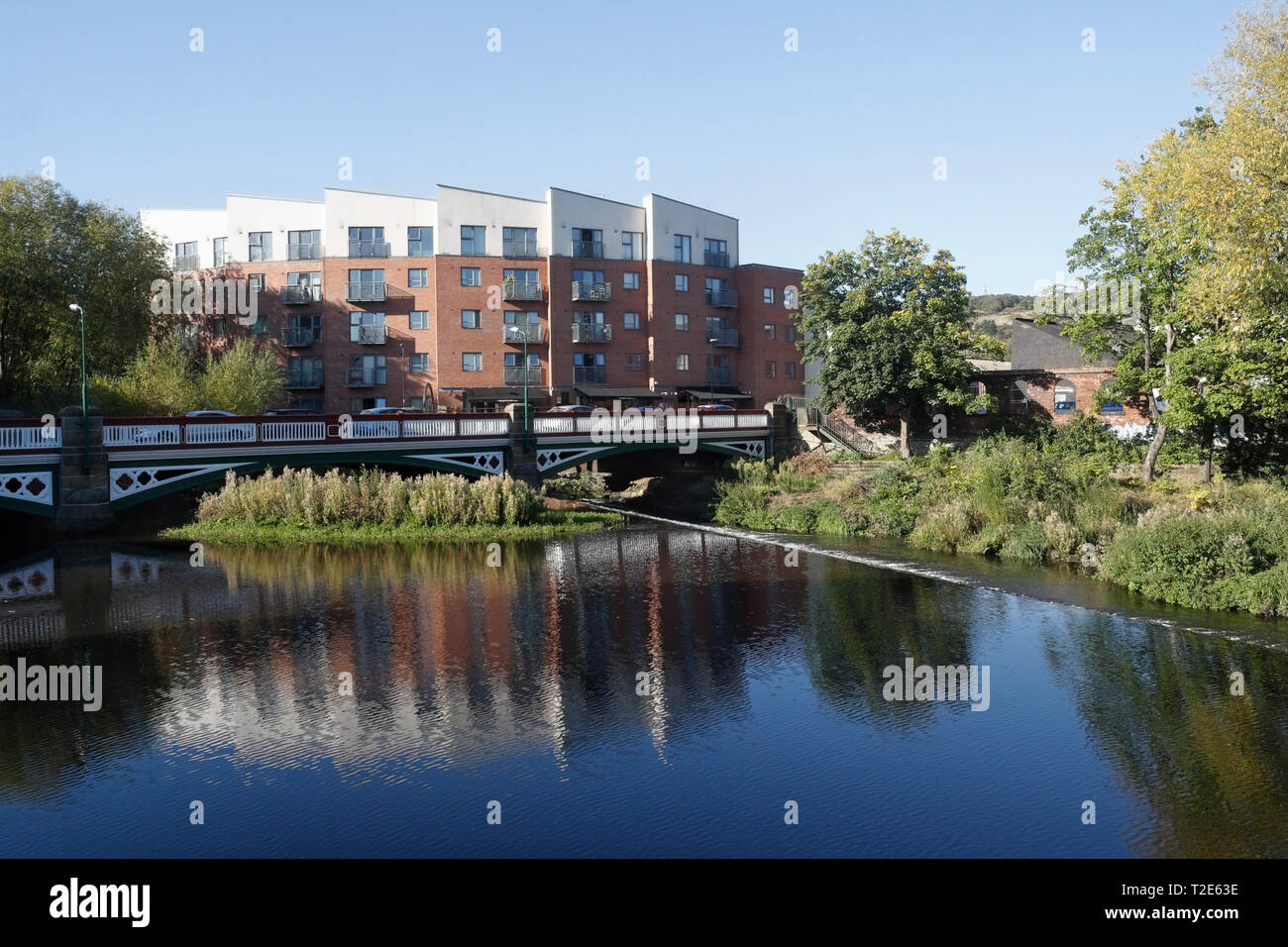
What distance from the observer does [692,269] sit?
6438cm

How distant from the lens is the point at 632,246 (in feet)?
206

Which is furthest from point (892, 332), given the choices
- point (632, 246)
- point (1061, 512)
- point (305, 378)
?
point (305, 378)

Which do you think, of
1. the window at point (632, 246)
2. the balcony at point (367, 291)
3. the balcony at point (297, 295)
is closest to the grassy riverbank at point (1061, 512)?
the window at point (632, 246)

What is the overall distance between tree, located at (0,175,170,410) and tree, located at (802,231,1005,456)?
32.7 metres

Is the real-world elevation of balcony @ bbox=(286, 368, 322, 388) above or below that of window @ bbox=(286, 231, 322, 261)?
below

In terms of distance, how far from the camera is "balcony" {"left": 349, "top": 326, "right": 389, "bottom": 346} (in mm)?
58875

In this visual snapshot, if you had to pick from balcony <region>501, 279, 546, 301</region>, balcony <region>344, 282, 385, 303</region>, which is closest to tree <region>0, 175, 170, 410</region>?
balcony <region>344, 282, 385, 303</region>

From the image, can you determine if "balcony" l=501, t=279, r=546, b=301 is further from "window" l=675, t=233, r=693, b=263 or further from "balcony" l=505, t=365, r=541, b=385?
"window" l=675, t=233, r=693, b=263

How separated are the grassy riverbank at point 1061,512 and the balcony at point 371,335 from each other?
1014 inches

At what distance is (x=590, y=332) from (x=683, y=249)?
8.57 m

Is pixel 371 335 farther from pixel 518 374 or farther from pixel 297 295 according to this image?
pixel 518 374

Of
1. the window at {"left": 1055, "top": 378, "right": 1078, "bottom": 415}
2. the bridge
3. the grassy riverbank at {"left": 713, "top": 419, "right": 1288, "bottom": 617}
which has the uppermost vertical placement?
the window at {"left": 1055, "top": 378, "right": 1078, "bottom": 415}

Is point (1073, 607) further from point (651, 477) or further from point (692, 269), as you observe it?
point (692, 269)

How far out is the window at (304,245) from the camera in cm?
5988
